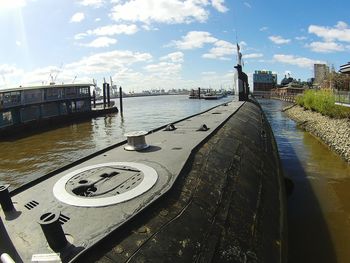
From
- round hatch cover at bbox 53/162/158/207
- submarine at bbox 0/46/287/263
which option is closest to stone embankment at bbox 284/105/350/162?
submarine at bbox 0/46/287/263

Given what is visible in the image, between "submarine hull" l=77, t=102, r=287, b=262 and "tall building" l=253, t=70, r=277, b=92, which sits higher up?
"tall building" l=253, t=70, r=277, b=92

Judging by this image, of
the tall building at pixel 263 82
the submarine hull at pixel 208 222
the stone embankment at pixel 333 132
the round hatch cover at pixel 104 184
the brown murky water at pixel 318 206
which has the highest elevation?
the tall building at pixel 263 82

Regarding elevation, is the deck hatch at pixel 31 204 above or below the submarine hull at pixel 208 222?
above

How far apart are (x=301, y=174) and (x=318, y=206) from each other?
4388mm

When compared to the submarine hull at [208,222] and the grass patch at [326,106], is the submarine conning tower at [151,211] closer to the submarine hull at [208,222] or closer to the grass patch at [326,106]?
the submarine hull at [208,222]

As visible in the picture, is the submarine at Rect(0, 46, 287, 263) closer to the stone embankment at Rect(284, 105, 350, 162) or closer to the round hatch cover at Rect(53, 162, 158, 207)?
the round hatch cover at Rect(53, 162, 158, 207)

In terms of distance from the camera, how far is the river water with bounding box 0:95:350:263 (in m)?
9.09

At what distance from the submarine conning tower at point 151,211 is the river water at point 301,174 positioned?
1.93 metres

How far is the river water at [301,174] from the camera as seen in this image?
29.8 feet

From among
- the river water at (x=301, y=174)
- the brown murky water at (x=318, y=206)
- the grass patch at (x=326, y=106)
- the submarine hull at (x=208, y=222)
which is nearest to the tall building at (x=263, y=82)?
the grass patch at (x=326, y=106)

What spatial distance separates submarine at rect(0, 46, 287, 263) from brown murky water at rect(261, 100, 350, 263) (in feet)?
7.61

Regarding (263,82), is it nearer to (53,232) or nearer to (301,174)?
(301,174)

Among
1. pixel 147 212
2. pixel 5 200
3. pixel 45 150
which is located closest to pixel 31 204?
pixel 5 200

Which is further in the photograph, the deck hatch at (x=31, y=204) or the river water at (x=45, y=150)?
the river water at (x=45, y=150)
